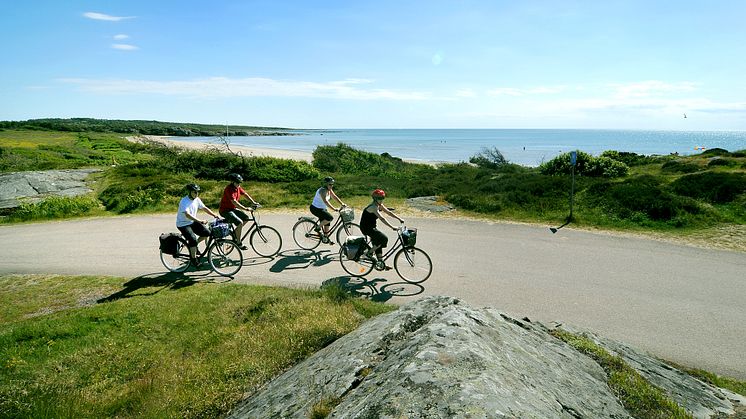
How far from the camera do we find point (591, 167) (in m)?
22.8

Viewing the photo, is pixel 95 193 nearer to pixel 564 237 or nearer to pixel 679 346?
pixel 564 237

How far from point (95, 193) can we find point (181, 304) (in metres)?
17.8

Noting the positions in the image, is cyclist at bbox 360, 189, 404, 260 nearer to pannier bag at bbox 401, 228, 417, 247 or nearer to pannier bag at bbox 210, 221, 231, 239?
pannier bag at bbox 401, 228, 417, 247

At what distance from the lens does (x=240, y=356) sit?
5.25 meters

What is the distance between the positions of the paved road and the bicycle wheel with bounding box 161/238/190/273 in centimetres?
44

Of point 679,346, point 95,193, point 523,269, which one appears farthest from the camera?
point 95,193

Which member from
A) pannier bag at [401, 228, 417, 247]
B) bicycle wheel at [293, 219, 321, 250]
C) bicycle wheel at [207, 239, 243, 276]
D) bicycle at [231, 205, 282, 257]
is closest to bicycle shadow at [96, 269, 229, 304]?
bicycle wheel at [207, 239, 243, 276]

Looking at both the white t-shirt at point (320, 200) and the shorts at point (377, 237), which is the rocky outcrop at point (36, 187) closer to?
the white t-shirt at point (320, 200)

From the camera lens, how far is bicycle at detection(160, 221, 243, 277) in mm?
10047

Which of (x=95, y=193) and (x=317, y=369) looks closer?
(x=317, y=369)

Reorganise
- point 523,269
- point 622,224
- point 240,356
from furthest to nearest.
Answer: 1. point 622,224
2. point 523,269
3. point 240,356

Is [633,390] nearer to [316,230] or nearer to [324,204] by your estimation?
[324,204]

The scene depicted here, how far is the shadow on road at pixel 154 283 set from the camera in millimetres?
8883

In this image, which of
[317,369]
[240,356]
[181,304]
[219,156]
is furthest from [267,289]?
[219,156]
